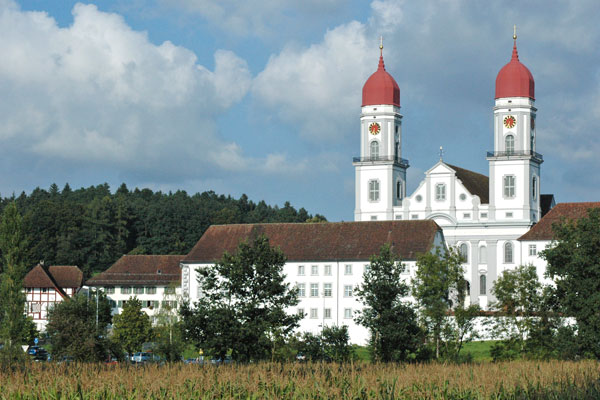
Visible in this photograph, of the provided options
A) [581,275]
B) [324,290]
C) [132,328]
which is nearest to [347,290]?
[324,290]

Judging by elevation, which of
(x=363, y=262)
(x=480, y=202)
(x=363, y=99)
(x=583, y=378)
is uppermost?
(x=363, y=99)

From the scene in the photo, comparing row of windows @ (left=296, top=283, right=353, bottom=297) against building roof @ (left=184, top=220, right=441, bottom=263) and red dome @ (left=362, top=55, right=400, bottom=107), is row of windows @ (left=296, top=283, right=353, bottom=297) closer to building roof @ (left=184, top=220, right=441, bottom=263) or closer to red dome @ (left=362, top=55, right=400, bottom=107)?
building roof @ (left=184, top=220, right=441, bottom=263)

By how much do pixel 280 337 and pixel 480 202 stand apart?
63.3 m

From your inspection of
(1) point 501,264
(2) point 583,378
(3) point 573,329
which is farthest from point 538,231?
(2) point 583,378

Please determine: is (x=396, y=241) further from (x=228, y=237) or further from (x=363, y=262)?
(x=228, y=237)

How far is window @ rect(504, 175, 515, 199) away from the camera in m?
106

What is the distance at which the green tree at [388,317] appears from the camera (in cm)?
5056

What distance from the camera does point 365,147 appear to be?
4424 inches

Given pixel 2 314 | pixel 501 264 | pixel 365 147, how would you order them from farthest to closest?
1. pixel 365 147
2. pixel 501 264
3. pixel 2 314

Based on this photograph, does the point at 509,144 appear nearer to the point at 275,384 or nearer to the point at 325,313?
the point at 325,313

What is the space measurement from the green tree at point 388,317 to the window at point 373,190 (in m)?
58.4

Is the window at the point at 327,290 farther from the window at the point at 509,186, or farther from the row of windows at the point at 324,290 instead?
the window at the point at 509,186

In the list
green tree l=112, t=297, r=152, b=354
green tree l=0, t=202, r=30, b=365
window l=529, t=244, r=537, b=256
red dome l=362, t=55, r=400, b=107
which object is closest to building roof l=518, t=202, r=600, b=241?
window l=529, t=244, r=537, b=256

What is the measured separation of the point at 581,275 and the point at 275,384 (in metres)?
27.7
